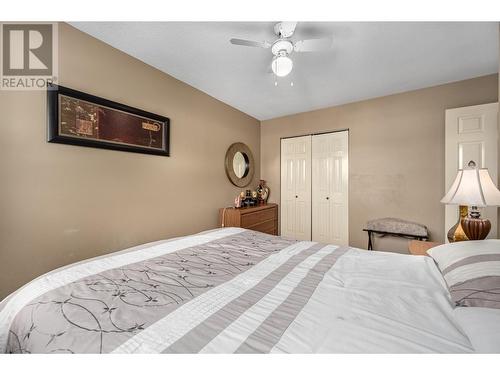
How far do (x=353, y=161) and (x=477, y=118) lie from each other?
1.40m

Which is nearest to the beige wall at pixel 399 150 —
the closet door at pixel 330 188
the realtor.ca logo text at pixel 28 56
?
the closet door at pixel 330 188

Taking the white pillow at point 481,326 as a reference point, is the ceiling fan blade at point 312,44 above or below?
above

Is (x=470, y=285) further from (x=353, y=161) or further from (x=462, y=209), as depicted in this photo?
(x=353, y=161)

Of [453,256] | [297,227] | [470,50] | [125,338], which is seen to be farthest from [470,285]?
[297,227]

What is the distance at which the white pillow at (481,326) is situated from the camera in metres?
0.59

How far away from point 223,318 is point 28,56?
7.54 ft

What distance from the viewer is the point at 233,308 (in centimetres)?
83

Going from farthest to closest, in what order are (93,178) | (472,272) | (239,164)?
1. (239,164)
2. (93,178)
3. (472,272)

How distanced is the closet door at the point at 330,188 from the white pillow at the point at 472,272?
86.8 inches

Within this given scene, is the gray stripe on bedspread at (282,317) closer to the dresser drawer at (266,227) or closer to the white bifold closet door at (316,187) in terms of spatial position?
the dresser drawer at (266,227)

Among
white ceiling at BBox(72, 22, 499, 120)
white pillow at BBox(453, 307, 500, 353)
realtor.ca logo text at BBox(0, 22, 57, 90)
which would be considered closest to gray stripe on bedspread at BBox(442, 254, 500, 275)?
white pillow at BBox(453, 307, 500, 353)

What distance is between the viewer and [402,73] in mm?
2461

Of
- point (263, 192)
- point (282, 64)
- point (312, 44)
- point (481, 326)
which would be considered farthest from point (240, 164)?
point (481, 326)

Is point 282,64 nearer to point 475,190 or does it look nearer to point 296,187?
point 475,190
